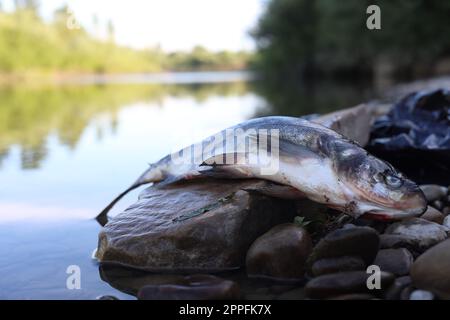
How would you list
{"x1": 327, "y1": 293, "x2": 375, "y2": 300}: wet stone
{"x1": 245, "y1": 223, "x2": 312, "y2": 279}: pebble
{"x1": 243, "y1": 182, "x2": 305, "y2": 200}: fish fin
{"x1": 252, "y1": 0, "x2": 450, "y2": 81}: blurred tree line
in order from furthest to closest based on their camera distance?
{"x1": 252, "y1": 0, "x2": 450, "y2": 81}: blurred tree line
{"x1": 243, "y1": 182, "x2": 305, "y2": 200}: fish fin
{"x1": 245, "y1": 223, "x2": 312, "y2": 279}: pebble
{"x1": 327, "y1": 293, "x2": 375, "y2": 300}: wet stone

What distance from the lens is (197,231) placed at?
369cm

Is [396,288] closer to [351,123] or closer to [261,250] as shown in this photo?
[261,250]

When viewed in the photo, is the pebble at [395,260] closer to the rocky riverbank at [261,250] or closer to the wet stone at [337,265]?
the rocky riverbank at [261,250]

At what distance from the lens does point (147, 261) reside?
3.70 m

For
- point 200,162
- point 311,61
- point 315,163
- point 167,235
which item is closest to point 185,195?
point 200,162

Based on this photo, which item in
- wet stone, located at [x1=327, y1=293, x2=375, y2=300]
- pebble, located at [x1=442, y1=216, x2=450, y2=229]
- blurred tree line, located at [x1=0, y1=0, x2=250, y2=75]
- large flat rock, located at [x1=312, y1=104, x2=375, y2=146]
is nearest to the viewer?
wet stone, located at [x1=327, y1=293, x2=375, y2=300]

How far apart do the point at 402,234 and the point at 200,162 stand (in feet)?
5.63

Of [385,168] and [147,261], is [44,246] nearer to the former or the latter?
[147,261]

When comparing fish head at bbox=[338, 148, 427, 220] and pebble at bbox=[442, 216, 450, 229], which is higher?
fish head at bbox=[338, 148, 427, 220]

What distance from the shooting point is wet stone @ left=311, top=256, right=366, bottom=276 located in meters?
3.25

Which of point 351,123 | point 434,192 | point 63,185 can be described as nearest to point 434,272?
point 434,192

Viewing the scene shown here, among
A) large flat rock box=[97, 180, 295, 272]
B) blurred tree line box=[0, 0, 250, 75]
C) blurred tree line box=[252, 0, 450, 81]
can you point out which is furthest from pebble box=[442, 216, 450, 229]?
blurred tree line box=[0, 0, 250, 75]

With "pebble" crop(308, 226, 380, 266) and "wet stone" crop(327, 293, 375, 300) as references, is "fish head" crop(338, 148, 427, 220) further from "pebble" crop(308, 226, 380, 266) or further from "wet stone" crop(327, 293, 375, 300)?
"wet stone" crop(327, 293, 375, 300)
